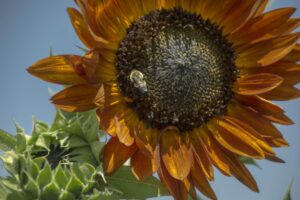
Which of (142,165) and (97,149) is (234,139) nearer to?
(142,165)

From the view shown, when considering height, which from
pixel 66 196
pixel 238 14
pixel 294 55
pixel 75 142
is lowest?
pixel 66 196

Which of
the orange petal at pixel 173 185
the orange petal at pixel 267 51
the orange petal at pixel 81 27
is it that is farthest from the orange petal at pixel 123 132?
the orange petal at pixel 267 51

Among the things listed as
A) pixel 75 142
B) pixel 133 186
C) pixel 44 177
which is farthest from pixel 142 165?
pixel 44 177

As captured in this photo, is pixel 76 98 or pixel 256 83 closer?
pixel 76 98

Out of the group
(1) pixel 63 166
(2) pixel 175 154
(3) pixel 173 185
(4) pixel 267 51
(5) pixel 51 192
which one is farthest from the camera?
(4) pixel 267 51

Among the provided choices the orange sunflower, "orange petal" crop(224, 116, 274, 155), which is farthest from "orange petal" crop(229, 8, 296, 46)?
"orange petal" crop(224, 116, 274, 155)

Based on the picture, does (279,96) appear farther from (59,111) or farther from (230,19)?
(59,111)

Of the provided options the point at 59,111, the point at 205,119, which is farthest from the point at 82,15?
the point at 205,119
